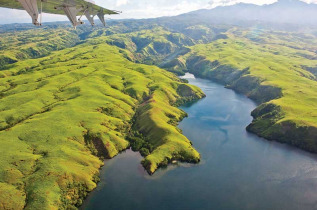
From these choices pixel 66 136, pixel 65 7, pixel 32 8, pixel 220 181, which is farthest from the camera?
pixel 66 136

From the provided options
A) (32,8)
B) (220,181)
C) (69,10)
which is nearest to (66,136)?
(220,181)

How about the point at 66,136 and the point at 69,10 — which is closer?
the point at 69,10

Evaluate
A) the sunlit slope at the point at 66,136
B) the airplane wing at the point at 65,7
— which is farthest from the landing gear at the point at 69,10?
the sunlit slope at the point at 66,136

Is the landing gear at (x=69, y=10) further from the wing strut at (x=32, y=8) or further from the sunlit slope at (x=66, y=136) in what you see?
the sunlit slope at (x=66, y=136)

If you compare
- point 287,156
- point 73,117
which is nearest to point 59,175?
point 73,117

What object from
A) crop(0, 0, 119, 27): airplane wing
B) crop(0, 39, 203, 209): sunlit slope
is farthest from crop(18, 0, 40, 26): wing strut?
crop(0, 39, 203, 209): sunlit slope

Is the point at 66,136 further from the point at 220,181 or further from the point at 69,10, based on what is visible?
the point at 69,10
